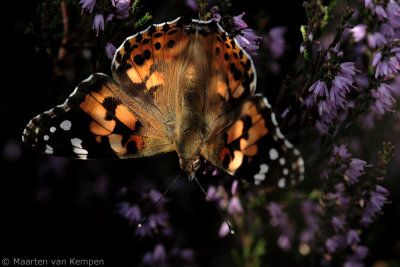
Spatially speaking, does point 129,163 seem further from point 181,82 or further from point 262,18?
point 262,18

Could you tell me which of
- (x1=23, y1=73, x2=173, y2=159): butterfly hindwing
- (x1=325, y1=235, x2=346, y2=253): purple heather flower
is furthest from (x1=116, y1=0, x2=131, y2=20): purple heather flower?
(x1=325, y1=235, x2=346, y2=253): purple heather flower

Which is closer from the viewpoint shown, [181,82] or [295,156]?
[295,156]

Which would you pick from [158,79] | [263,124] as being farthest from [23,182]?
[263,124]

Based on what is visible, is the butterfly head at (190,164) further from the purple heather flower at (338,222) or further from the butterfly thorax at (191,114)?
the purple heather flower at (338,222)

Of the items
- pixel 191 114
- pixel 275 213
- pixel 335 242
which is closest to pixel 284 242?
pixel 275 213

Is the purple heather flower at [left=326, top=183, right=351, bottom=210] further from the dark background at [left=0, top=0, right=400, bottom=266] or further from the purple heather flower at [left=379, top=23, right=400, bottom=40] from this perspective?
the purple heather flower at [left=379, top=23, right=400, bottom=40]
